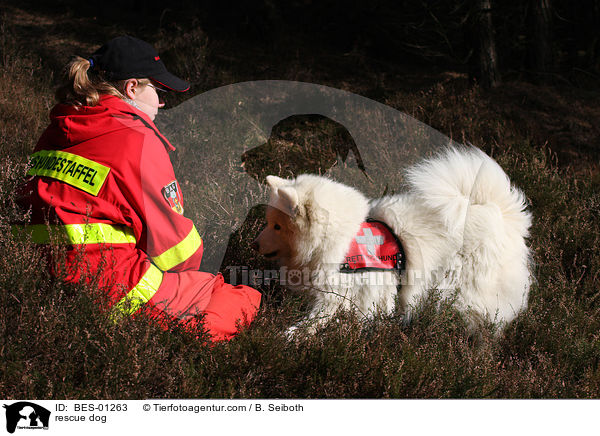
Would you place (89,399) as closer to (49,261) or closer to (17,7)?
(49,261)

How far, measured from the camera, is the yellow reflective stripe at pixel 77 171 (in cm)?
227

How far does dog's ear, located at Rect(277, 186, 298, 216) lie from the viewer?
2797 millimetres

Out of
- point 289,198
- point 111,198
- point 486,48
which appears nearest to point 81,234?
point 111,198

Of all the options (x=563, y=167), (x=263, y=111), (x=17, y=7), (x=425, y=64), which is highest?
(x=17, y=7)

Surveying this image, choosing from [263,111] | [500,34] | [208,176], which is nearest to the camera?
[208,176]

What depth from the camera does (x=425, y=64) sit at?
310 inches

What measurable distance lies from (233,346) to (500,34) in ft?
23.9

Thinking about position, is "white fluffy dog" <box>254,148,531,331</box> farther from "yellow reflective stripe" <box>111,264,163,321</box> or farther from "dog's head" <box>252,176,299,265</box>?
"yellow reflective stripe" <box>111,264,163,321</box>

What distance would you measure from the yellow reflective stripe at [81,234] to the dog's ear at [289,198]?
3.05 ft

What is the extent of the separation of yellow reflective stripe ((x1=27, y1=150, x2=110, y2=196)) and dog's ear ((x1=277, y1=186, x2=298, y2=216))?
104 centimetres

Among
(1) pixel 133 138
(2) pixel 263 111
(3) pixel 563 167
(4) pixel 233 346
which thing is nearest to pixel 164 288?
(4) pixel 233 346

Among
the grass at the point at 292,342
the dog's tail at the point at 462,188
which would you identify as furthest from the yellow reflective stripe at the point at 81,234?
the dog's tail at the point at 462,188

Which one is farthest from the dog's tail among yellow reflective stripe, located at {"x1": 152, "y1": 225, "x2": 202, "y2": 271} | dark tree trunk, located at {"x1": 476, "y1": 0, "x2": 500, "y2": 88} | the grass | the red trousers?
Answer: dark tree trunk, located at {"x1": 476, "y1": 0, "x2": 500, "y2": 88}

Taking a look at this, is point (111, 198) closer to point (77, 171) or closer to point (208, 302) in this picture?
point (77, 171)
